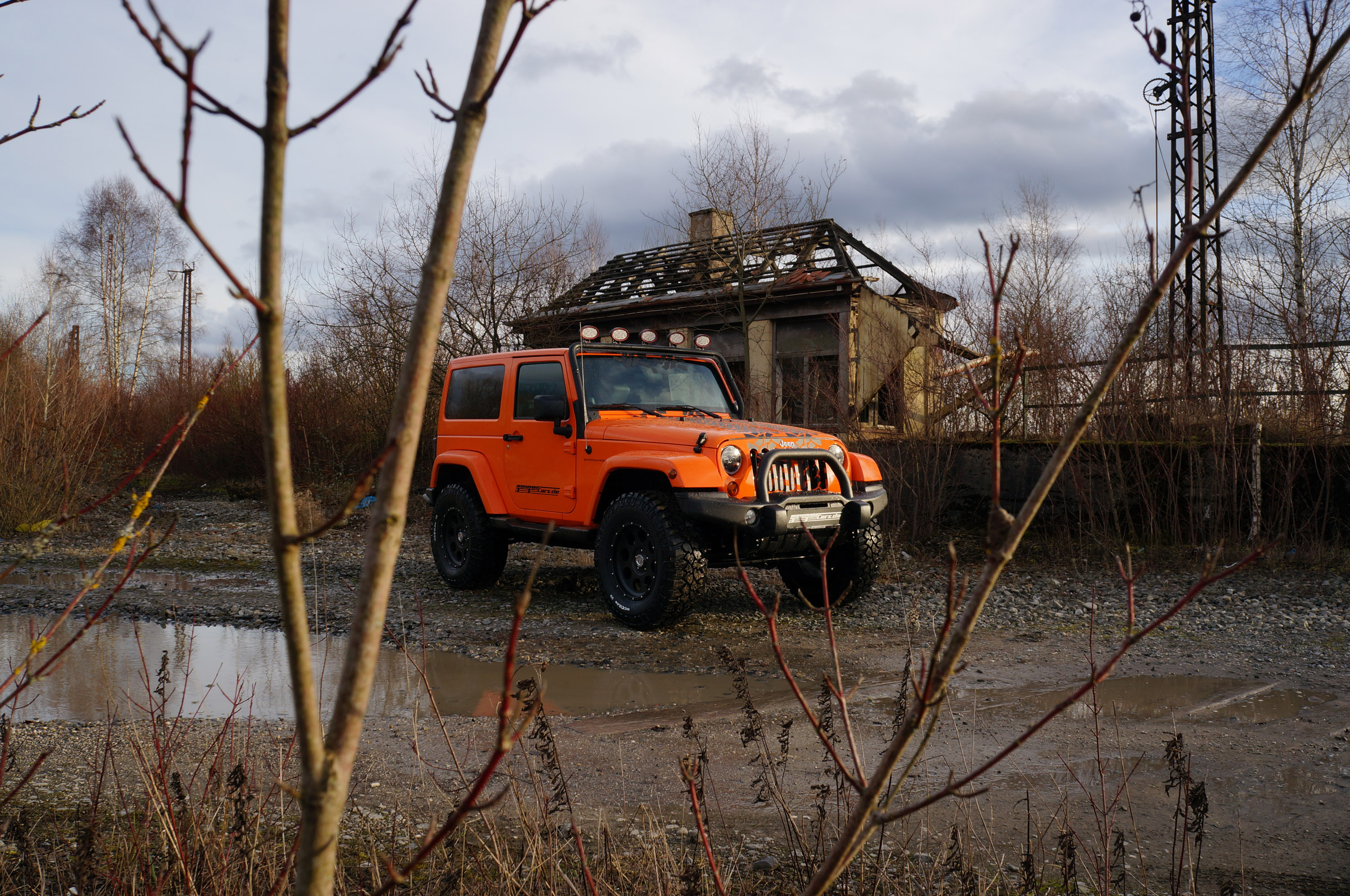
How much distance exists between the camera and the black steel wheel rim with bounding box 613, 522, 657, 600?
19.9ft

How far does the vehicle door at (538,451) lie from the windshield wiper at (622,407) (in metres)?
0.21

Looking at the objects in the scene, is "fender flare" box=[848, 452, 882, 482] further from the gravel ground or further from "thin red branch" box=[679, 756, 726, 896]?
"thin red branch" box=[679, 756, 726, 896]

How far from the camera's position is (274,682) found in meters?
4.93

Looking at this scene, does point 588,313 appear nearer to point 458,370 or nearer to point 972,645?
point 458,370

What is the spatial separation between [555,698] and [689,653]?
1146 mm

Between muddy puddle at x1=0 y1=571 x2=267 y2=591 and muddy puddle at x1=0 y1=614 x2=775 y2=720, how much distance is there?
1.77m

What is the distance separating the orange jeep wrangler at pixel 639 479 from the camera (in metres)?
5.90

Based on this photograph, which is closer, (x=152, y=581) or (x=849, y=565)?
(x=849, y=565)

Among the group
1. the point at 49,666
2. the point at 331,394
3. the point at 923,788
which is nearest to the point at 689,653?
the point at 923,788

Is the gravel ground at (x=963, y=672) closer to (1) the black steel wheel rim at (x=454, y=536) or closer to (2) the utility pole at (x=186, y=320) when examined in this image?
(1) the black steel wheel rim at (x=454, y=536)

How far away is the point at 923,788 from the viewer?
3.24 meters

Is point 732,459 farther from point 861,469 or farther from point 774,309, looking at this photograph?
point 774,309

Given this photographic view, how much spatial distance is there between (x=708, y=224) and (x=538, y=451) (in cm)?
1088

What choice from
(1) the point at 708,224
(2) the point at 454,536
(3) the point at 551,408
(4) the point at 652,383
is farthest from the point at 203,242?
(1) the point at 708,224
